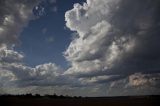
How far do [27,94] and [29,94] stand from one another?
2.57 ft

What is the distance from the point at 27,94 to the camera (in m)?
116

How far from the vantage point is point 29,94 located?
116 m

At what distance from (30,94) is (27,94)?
3.80ft

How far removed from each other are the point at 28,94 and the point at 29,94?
0.43 m

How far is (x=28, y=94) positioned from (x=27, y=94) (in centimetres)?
50

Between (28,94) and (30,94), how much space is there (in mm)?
834

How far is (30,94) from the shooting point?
115812 millimetres

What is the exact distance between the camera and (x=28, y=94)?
4542 inches
